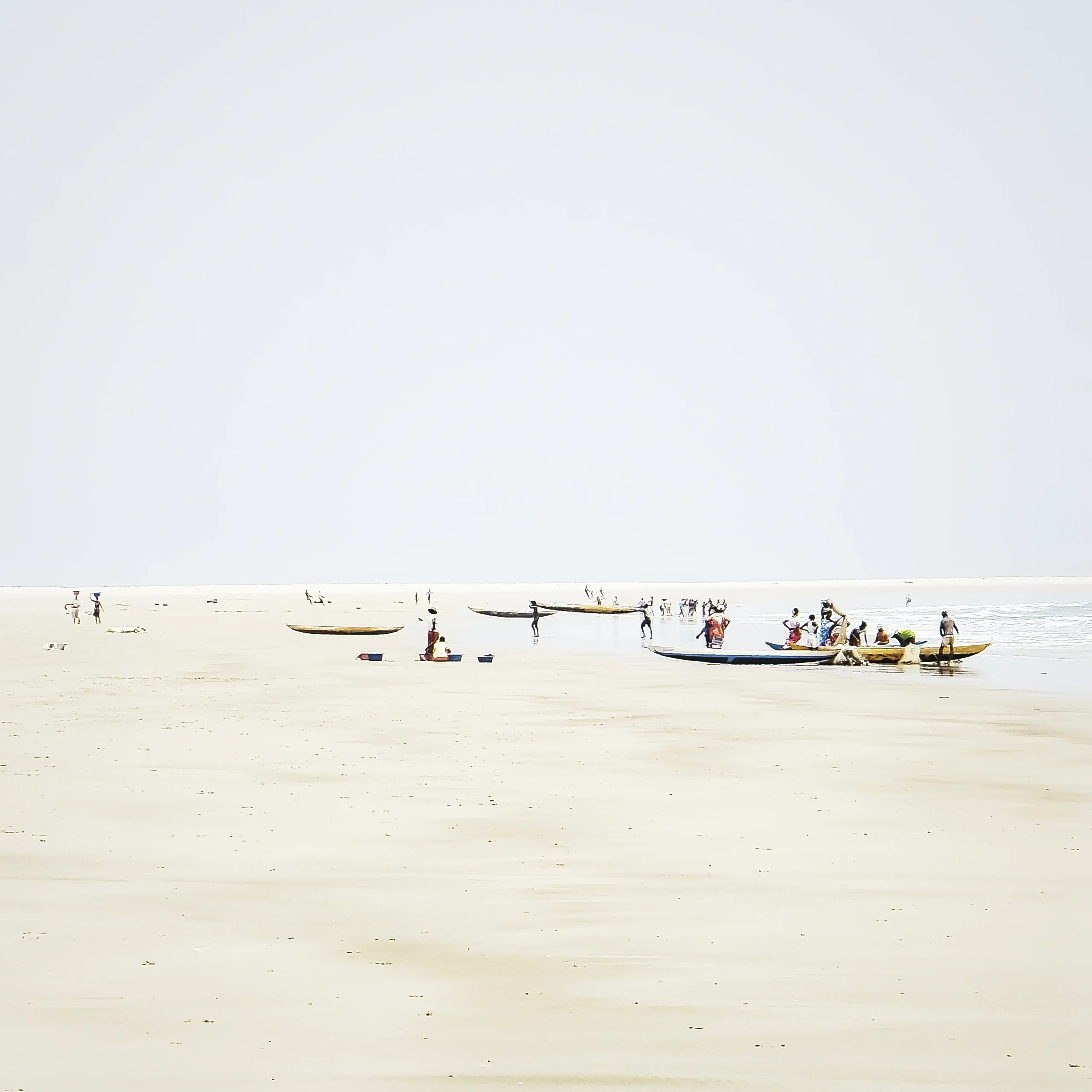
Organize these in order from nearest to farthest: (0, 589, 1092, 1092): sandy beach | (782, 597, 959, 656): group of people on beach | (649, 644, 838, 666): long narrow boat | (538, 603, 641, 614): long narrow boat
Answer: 1. (0, 589, 1092, 1092): sandy beach
2. (649, 644, 838, 666): long narrow boat
3. (782, 597, 959, 656): group of people on beach
4. (538, 603, 641, 614): long narrow boat

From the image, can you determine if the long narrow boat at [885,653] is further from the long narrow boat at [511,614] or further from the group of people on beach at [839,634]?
the long narrow boat at [511,614]

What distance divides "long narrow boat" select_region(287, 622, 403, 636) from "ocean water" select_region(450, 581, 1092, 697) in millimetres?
4180

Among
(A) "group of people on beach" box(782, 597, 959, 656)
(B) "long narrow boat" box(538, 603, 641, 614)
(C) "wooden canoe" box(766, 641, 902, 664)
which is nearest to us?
(C) "wooden canoe" box(766, 641, 902, 664)

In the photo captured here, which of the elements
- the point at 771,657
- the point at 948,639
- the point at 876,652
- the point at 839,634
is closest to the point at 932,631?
the point at 839,634

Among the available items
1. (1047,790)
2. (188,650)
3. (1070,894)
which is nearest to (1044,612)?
(188,650)

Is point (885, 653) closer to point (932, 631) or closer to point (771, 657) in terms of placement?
point (771, 657)

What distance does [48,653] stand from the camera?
4306 centimetres

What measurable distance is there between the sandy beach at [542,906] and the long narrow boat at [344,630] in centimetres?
3484

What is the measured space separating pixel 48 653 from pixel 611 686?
2288 cm

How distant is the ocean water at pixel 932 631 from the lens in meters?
37.1

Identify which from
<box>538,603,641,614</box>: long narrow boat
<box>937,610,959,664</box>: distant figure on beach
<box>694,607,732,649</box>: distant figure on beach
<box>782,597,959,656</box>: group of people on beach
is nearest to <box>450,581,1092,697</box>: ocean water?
<box>937,610,959,664</box>: distant figure on beach

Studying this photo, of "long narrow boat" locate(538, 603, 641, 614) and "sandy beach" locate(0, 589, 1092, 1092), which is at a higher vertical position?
"sandy beach" locate(0, 589, 1092, 1092)

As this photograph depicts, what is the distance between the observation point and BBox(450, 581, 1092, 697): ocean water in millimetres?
37062

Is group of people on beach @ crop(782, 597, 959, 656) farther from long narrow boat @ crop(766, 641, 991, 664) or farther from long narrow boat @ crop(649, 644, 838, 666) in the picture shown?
long narrow boat @ crop(649, 644, 838, 666)
